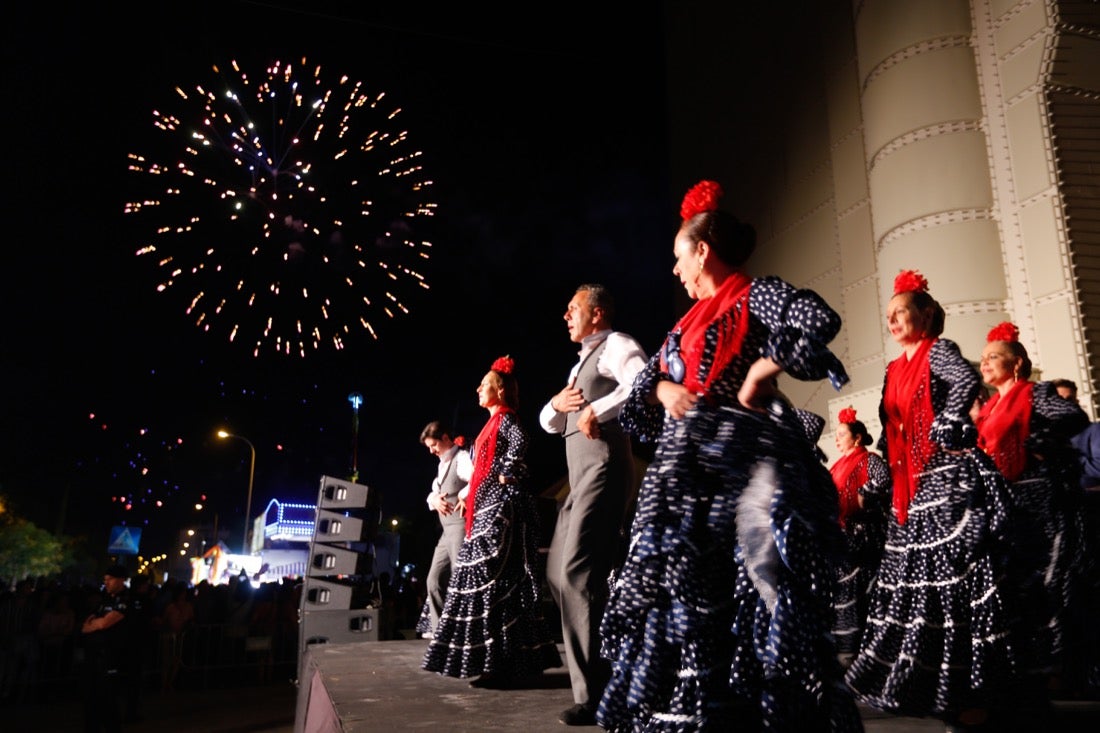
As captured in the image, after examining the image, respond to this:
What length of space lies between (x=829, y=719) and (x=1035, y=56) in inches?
413

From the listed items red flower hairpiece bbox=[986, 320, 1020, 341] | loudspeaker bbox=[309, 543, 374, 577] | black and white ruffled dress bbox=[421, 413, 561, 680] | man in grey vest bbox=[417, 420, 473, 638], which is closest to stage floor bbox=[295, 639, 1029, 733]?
black and white ruffled dress bbox=[421, 413, 561, 680]

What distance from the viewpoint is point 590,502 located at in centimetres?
357

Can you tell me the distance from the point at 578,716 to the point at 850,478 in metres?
4.02

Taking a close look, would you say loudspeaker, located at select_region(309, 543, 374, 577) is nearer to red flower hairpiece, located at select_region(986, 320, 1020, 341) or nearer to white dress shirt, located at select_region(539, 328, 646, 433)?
white dress shirt, located at select_region(539, 328, 646, 433)

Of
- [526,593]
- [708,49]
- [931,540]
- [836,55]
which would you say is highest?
[708,49]

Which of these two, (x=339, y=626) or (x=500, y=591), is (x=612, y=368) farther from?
(x=339, y=626)

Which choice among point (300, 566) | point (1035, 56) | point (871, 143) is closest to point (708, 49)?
point (871, 143)

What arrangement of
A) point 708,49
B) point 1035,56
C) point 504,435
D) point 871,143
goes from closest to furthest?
point 504,435 → point 1035,56 → point 871,143 → point 708,49

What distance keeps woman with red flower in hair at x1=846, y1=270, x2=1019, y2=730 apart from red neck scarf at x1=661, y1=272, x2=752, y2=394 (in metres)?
1.41

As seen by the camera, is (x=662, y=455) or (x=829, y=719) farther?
(x=662, y=455)

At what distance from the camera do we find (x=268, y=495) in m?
55.1

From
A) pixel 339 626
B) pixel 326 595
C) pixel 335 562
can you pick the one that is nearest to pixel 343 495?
pixel 335 562

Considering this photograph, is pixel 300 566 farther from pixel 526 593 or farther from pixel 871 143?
pixel 526 593

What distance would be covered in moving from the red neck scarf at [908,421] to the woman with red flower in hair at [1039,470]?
3.28ft
